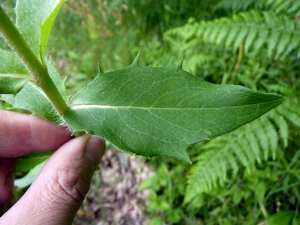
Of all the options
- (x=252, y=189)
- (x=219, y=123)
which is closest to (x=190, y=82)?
(x=219, y=123)

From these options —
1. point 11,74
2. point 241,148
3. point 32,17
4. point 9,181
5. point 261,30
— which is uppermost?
point 32,17

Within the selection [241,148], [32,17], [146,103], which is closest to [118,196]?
[241,148]

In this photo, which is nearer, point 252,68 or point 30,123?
point 30,123

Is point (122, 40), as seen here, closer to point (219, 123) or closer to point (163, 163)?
point (163, 163)

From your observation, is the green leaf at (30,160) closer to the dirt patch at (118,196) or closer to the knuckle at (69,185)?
the knuckle at (69,185)

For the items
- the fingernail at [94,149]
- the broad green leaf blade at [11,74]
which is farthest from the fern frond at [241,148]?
the broad green leaf blade at [11,74]

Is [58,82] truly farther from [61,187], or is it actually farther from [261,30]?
[261,30]
